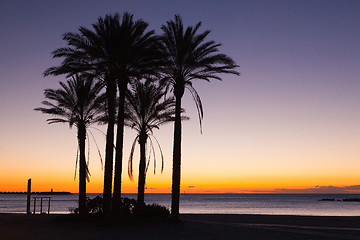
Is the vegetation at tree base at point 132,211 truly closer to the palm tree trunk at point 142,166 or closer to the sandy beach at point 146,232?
the sandy beach at point 146,232

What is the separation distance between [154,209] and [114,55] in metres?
9.60

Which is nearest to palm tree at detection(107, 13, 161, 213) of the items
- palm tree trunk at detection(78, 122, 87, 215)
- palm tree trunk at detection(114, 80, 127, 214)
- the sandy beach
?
palm tree trunk at detection(114, 80, 127, 214)

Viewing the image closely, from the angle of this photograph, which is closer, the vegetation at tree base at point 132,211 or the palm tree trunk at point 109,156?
the palm tree trunk at point 109,156

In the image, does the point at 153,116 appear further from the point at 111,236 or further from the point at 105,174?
the point at 111,236

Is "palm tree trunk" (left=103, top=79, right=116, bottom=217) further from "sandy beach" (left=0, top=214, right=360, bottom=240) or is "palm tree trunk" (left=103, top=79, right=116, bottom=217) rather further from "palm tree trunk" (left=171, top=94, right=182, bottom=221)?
"palm tree trunk" (left=171, top=94, right=182, bottom=221)

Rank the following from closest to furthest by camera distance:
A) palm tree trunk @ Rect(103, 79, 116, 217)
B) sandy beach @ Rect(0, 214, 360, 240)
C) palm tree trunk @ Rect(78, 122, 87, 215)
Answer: sandy beach @ Rect(0, 214, 360, 240), palm tree trunk @ Rect(103, 79, 116, 217), palm tree trunk @ Rect(78, 122, 87, 215)

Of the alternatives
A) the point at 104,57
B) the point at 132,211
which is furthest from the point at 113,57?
the point at 132,211

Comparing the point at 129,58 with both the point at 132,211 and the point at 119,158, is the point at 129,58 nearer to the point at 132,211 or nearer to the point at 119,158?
the point at 119,158

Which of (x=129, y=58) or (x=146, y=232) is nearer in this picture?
(x=146, y=232)

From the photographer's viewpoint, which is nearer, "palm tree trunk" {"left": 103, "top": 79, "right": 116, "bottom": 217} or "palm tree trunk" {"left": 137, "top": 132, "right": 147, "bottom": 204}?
"palm tree trunk" {"left": 103, "top": 79, "right": 116, "bottom": 217}

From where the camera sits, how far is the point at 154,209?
26.4m

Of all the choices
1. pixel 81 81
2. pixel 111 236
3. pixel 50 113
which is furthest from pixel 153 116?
pixel 111 236

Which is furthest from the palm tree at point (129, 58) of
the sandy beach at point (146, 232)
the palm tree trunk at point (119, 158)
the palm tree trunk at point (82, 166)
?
the palm tree trunk at point (82, 166)

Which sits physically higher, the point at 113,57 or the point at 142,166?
the point at 113,57
